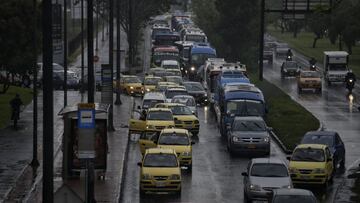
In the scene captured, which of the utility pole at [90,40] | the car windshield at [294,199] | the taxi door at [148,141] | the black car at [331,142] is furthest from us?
the taxi door at [148,141]

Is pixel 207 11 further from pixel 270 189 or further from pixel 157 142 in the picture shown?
pixel 270 189

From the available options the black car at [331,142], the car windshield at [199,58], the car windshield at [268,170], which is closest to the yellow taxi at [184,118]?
the black car at [331,142]

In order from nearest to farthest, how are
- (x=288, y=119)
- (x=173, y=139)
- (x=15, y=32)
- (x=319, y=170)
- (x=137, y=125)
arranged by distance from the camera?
(x=319, y=170) < (x=173, y=139) < (x=137, y=125) < (x=288, y=119) < (x=15, y=32)

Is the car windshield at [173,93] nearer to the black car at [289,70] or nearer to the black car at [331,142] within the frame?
the black car at [331,142]

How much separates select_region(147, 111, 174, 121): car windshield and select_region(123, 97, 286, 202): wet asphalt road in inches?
58.3

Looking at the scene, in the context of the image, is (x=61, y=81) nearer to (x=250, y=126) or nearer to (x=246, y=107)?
(x=246, y=107)

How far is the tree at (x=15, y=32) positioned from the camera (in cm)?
6444

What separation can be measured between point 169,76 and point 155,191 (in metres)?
41.2

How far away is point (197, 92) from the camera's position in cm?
7144

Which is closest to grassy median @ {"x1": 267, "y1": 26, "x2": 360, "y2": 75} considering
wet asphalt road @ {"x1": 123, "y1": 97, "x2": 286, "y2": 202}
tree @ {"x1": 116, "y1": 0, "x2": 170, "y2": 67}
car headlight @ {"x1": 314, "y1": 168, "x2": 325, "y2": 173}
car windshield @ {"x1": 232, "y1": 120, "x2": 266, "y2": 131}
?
tree @ {"x1": 116, "y1": 0, "x2": 170, "y2": 67}

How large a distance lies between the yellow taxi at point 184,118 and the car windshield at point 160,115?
1.76 meters

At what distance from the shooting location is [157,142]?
45281 millimetres

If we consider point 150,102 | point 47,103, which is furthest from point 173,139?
point 47,103

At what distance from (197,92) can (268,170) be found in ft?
114
